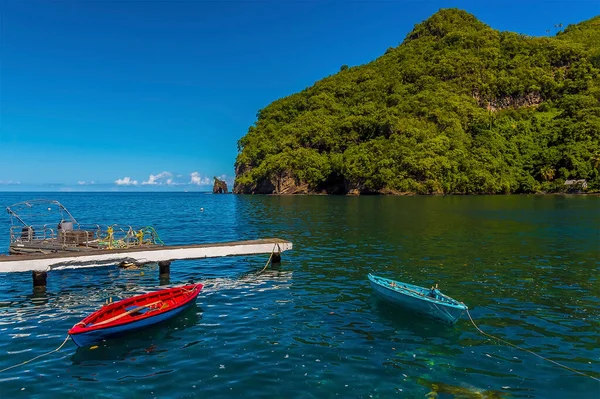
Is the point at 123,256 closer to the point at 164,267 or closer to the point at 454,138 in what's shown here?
the point at 164,267

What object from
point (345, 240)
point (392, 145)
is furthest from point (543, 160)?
point (345, 240)

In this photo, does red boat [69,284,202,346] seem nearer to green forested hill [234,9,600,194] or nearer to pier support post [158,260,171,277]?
pier support post [158,260,171,277]

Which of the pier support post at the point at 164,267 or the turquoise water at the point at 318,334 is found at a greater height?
the pier support post at the point at 164,267

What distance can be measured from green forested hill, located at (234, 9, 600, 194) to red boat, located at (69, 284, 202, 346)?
128 m

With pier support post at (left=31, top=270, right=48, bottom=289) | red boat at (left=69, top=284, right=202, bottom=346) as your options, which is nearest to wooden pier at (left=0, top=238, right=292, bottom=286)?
pier support post at (left=31, top=270, right=48, bottom=289)

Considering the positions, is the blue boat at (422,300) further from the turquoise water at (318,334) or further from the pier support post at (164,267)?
the pier support post at (164,267)

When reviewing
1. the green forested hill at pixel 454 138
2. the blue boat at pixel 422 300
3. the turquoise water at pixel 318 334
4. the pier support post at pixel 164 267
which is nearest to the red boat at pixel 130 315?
the turquoise water at pixel 318 334

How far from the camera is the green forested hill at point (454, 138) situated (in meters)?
139

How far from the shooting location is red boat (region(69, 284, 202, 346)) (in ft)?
43.1

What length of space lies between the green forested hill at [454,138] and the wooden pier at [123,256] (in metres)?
118

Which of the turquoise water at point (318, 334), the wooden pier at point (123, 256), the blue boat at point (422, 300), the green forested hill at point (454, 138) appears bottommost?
the turquoise water at point (318, 334)

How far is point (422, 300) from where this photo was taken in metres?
15.6

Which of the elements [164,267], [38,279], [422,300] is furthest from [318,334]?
[38,279]

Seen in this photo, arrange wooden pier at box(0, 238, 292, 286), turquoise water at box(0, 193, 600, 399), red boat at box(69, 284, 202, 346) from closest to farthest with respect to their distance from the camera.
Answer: turquoise water at box(0, 193, 600, 399)
red boat at box(69, 284, 202, 346)
wooden pier at box(0, 238, 292, 286)
